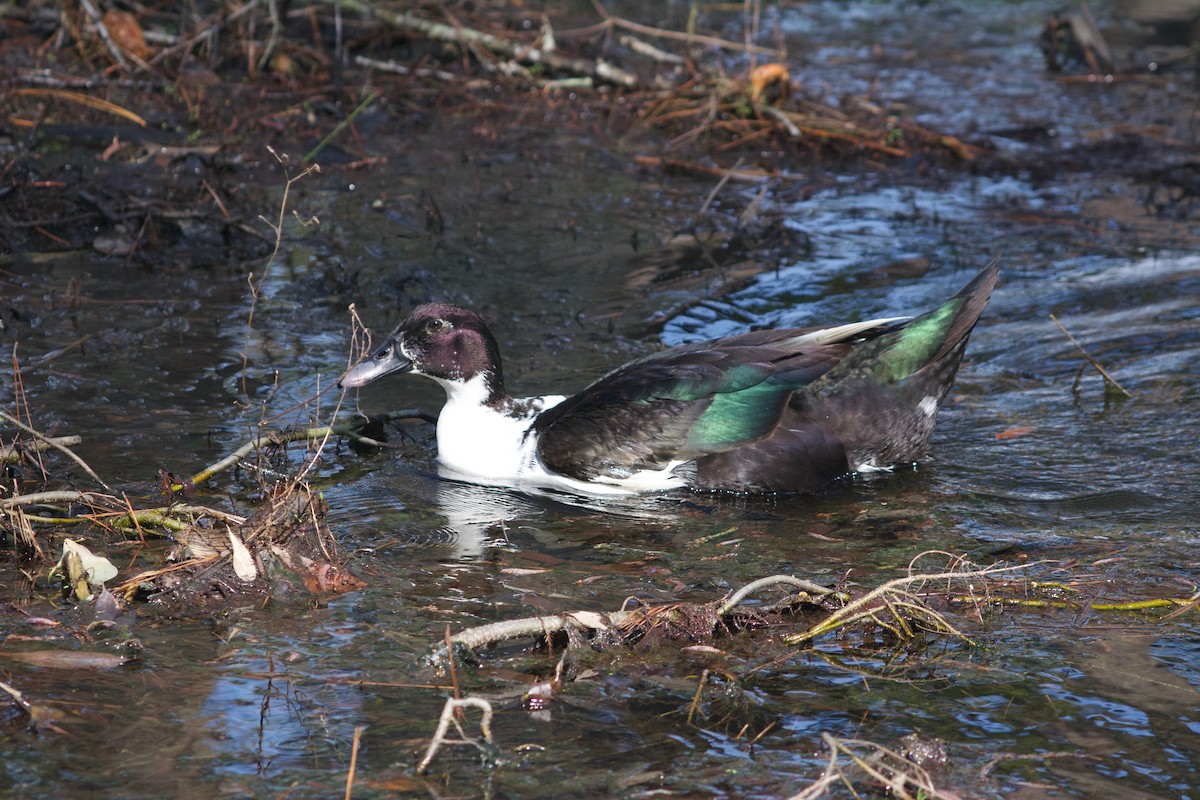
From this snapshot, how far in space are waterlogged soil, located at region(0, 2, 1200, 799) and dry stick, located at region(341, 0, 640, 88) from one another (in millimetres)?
697

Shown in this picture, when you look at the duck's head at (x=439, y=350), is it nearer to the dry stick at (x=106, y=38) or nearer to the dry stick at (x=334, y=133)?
the dry stick at (x=334, y=133)

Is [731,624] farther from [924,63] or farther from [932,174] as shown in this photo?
[924,63]

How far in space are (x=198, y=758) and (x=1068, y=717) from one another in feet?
7.42

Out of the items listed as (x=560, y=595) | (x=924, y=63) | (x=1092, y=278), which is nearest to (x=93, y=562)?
(x=560, y=595)

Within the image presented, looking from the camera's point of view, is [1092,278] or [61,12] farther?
→ [61,12]

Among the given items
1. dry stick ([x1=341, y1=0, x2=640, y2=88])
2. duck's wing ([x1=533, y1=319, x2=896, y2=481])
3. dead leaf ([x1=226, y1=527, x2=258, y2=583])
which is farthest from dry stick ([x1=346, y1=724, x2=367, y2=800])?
dry stick ([x1=341, y1=0, x2=640, y2=88])

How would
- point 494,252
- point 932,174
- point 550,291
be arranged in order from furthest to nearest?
point 932,174 → point 494,252 → point 550,291

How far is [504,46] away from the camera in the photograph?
1148cm

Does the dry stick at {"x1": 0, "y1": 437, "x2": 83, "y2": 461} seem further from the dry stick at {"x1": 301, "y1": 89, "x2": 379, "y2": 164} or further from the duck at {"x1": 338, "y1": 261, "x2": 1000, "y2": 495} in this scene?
the dry stick at {"x1": 301, "y1": 89, "x2": 379, "y2": 164}

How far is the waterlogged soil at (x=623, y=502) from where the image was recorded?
3500 mm

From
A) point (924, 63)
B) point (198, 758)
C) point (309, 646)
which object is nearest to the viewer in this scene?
point (198, 758)

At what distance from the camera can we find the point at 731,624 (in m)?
4.21

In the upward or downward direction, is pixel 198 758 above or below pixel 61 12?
below

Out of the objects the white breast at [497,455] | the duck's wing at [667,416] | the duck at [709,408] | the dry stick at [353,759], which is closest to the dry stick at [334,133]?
the duck at [709,408]
